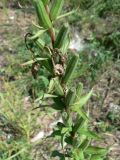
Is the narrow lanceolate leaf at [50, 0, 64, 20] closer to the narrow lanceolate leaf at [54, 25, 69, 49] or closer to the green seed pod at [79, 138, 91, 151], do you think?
the narrow lanceolate leaf at [54, 25, 69, 49]

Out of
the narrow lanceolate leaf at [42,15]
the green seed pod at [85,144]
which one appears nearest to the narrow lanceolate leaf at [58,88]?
the narrow lanceolate leaf at [42,15]

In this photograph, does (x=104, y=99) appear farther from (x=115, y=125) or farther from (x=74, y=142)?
(x=74, y=142)

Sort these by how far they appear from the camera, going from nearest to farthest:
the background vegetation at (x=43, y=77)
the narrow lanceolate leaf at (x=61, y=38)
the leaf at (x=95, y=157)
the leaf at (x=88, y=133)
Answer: the narrow lanceolate leaf at (x=61, y=38) → the leaf at (x=88, y=133) → the leaf at (x=95, y=157) → the background vegetation at (x=43, y=77)

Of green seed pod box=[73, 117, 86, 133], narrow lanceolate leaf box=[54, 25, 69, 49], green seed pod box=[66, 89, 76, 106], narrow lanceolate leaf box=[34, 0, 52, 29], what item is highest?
narrow lanceolate leaf box=[34, 0, 52, 29]

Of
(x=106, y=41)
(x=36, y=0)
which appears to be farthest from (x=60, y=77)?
(x=106, y=41)

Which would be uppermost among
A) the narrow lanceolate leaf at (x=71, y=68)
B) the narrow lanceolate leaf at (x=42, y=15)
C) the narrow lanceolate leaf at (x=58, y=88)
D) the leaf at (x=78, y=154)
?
the narrow lanceolate leaf at (x=42, y=15)

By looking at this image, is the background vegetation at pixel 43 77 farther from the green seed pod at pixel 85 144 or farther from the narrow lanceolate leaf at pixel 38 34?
the narrow lanceolate leaf at pixel 38 34

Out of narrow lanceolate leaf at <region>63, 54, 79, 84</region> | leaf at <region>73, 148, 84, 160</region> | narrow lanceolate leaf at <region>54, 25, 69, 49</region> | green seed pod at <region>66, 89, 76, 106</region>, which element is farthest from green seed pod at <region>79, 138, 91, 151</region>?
narrow lanceolate leaf at <region>54, 25, 69, 49</region>

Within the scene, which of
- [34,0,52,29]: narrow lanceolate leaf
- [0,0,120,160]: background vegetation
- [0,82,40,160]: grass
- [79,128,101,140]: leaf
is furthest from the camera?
[0,0,120,160]: background vegetation

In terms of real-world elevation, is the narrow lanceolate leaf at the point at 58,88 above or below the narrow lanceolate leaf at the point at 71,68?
below
